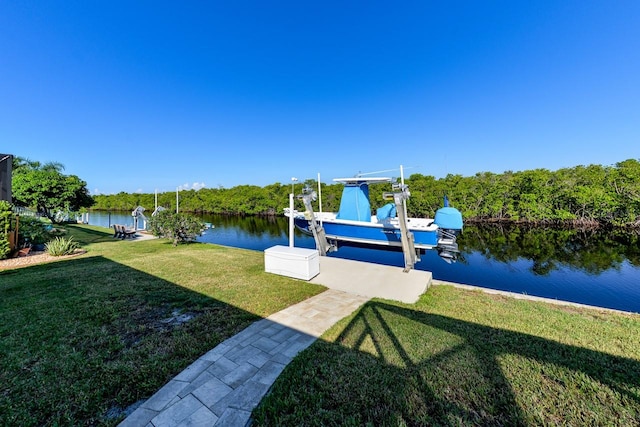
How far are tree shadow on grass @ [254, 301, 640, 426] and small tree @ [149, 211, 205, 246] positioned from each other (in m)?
9.67

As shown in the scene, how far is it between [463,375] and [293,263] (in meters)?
4.20

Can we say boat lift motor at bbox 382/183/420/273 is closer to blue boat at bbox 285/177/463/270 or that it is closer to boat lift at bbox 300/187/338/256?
boat lift at bbox 300/187/338/256

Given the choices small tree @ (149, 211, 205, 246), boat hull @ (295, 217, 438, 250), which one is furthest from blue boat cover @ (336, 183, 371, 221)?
small tree @ (149, 211, 205, 246)

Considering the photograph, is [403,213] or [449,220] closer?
[403,213]

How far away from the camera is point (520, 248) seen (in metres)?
15.3

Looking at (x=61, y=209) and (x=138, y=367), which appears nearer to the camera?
(x=138, y=367)

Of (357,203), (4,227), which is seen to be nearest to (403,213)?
(357,203)

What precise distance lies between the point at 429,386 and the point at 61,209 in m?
20.8

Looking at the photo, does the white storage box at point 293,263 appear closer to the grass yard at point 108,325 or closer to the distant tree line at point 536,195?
the grass yard at point 108,325

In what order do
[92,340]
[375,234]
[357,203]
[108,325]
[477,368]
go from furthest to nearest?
[357,203], [375,234], [108,325], [92,340], [477,368]

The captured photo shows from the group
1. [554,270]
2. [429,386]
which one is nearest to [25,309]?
[429,386]

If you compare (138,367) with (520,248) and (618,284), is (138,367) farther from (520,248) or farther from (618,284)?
(520,248)

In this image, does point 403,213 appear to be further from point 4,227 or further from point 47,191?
point 47,191

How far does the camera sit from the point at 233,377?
8.11 feet
